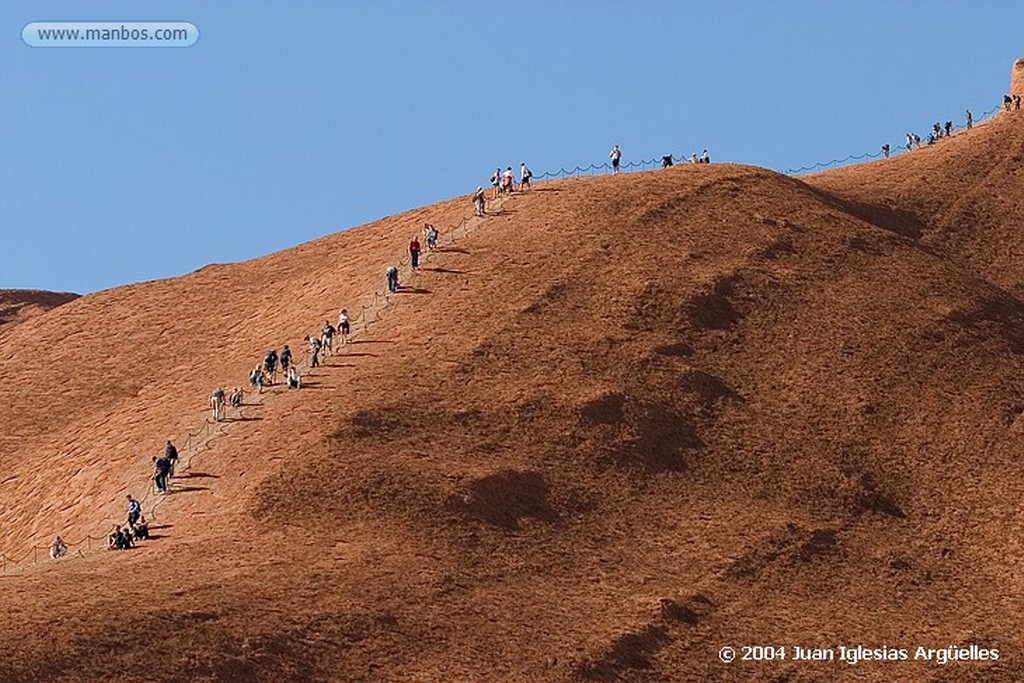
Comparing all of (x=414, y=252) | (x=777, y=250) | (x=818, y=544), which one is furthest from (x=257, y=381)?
(x=777, y=250)

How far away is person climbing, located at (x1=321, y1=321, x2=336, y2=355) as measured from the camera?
72938mm

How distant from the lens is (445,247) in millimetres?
84188

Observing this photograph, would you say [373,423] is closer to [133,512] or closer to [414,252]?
[133,512]

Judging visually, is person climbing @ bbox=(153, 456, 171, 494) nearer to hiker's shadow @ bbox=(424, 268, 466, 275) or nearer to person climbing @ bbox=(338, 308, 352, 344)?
person climbing @ bbox=(338, 308, 352, 344)

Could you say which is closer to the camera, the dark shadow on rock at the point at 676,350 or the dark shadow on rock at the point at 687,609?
the dark shadow on rock at the point at 687,609

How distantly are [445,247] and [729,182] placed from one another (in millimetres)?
15698

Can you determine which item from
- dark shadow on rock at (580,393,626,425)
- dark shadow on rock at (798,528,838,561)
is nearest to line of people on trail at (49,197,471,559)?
dark shadow on rock at (580,393,626,425)

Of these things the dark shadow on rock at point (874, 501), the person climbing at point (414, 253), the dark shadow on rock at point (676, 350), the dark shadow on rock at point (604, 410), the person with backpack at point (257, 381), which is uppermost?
the person climbing at point (414, 253)

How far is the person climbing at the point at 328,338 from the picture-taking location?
239 feet

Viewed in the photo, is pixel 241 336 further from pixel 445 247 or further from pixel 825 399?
pixel 825 399

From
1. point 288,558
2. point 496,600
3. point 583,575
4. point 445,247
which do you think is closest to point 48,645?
point 288,558

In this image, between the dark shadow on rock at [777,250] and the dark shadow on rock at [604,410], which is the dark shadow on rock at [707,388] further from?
the dark shadow on rock at [777,250]

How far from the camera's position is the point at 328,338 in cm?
7325

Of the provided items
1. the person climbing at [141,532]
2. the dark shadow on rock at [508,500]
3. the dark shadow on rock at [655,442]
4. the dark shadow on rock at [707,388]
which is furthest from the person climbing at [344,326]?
the person climbing at [141,532]
